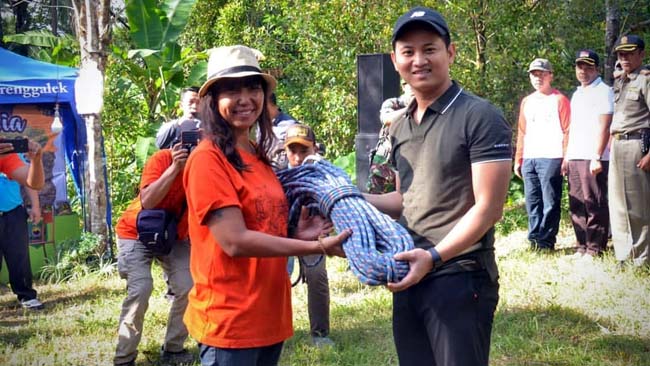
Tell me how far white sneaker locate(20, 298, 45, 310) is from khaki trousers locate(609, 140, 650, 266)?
223 inches

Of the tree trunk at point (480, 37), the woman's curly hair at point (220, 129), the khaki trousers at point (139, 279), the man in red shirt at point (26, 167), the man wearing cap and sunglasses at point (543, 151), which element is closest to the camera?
the woman's curly hair at point (220, 129)

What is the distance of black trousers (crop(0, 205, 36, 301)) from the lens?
24.7 feet

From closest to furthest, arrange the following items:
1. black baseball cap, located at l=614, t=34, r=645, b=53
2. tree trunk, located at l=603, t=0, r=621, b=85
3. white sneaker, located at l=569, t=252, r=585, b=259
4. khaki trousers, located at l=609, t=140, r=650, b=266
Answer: black baseball cap, located at l=614, t=34, r=645, b=53, khaki trousers, located at l=609, t=140, r=650, b=266, white sneaker, located at l=569, t=252, r=585, b=259, tree trunk, located at l=603, t=0, r=621, b=85

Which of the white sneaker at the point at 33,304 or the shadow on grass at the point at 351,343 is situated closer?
the shadow on grass at the point at 351,343

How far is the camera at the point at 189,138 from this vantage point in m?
4.53

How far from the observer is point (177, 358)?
220 inches

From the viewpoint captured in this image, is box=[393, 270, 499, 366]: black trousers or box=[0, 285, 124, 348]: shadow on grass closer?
box=[393, 270, 499, 366]: black trousers

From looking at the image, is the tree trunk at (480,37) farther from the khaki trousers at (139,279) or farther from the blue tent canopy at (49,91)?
the khaki trousers at (139,279)

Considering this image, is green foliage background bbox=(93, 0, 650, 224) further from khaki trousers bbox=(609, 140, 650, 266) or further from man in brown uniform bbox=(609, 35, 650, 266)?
khaki trousers bbox=(609, 140, 650, 266)

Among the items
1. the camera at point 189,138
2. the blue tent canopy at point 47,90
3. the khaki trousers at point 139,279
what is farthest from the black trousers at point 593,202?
the blue tent canopy at point 47,90

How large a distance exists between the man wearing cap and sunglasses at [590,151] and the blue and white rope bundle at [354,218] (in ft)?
18.9

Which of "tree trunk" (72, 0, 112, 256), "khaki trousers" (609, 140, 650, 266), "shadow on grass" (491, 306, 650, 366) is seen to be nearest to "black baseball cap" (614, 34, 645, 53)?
"khaki trousers" (609, 140, 650, 266)

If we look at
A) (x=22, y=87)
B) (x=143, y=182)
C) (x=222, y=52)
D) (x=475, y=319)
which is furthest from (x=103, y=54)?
(x=475, y=319)

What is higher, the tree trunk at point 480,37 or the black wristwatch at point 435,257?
the tree trunk at point 480,37
